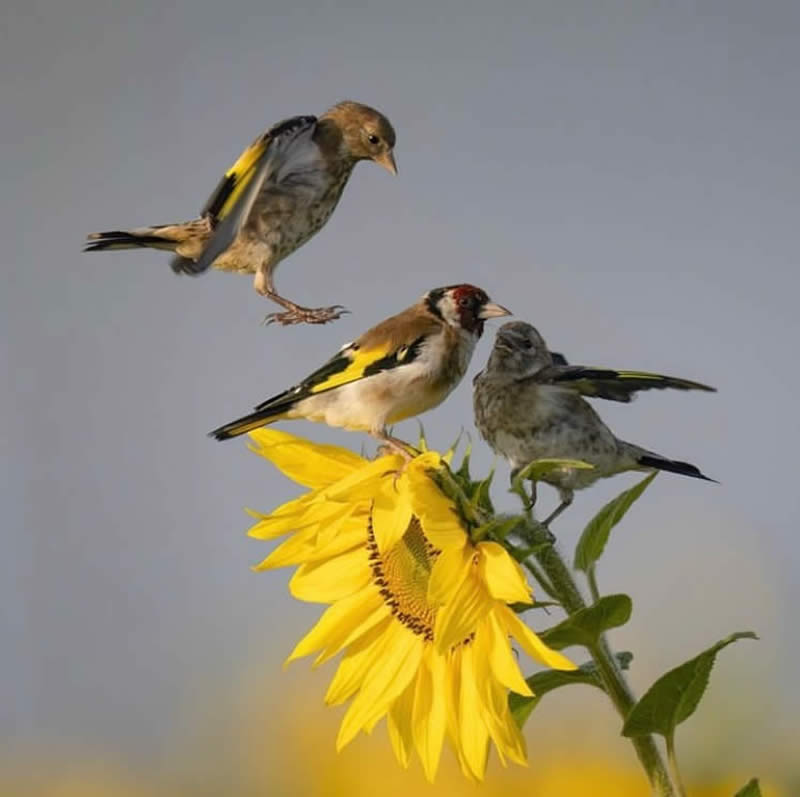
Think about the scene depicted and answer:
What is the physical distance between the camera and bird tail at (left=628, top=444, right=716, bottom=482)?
75 centimetres

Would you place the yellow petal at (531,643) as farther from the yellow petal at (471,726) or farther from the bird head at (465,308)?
the bird head at (465,308)

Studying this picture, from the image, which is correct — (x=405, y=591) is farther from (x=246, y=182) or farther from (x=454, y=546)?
(x=246, y=182)

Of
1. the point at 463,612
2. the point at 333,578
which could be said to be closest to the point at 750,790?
the point at 463,612

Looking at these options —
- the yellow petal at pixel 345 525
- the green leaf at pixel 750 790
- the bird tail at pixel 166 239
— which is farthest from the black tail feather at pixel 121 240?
the green leaf at pixel 750 790

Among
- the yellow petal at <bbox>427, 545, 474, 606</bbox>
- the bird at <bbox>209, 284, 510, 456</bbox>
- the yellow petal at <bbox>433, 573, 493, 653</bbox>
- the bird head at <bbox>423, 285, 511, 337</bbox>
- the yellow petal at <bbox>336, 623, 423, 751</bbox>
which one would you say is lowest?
the yellow petal at <bbox>336, 623, 423, 751</bbox>

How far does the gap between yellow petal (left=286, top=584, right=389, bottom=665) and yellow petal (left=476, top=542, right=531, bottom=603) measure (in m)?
0.10

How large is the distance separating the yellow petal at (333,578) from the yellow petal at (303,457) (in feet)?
0.16

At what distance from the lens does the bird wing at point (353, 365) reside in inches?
29.1

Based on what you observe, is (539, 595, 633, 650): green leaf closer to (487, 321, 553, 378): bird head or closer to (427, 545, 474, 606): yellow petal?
(427, 545, 474, 606): yellow petal

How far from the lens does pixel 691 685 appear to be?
727mm

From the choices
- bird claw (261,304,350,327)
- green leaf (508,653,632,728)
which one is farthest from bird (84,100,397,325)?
green leaf (508,653,632,728)

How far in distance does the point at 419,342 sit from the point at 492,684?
179mm

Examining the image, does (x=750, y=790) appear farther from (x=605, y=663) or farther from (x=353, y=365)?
(x=353, y=365)

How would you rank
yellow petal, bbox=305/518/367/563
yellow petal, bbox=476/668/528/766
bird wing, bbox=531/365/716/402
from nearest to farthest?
bird wing, bbox=531/365/716/402, yellow petal, bbox=476/668/528/766, yellow petal, bbox=305/518/367/563
